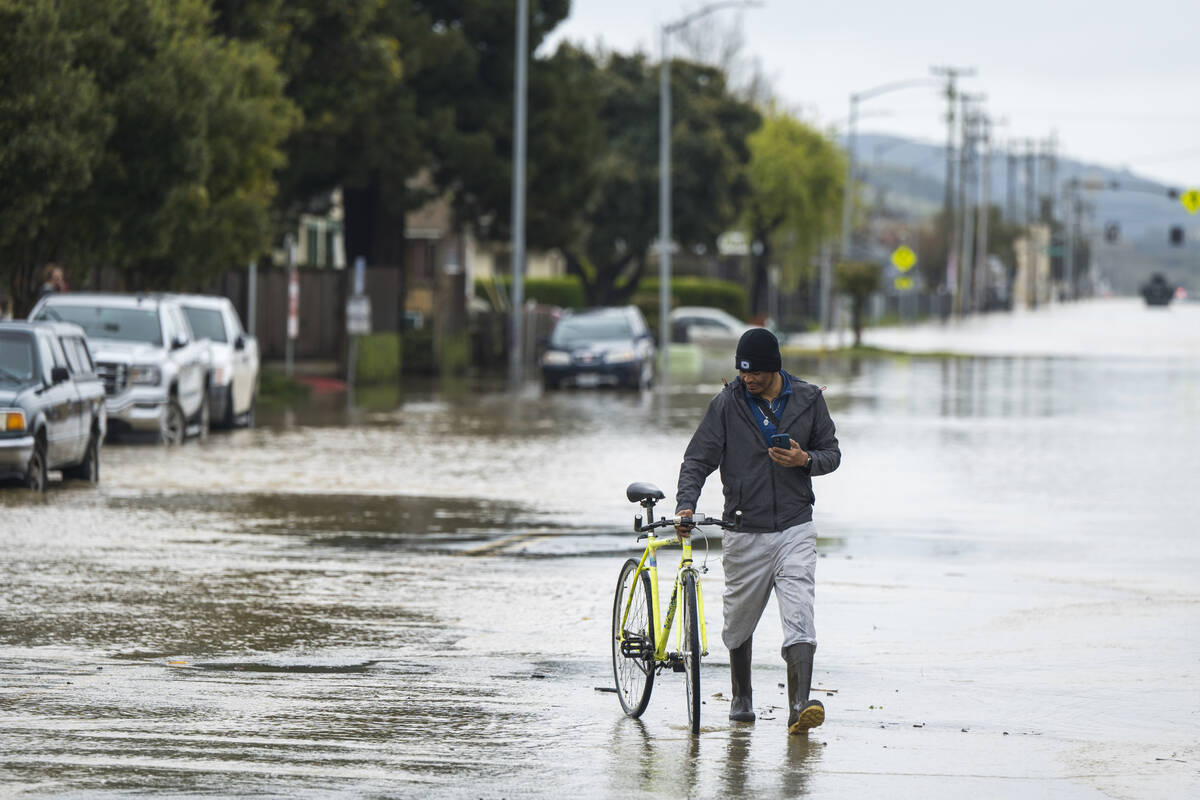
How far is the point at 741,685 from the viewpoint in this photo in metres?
9.21

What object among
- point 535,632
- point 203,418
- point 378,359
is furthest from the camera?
point 378,359

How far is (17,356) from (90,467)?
1588mm

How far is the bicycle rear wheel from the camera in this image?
357 inches

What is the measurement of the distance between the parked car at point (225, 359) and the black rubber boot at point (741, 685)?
1894cm

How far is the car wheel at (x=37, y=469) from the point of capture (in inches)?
742

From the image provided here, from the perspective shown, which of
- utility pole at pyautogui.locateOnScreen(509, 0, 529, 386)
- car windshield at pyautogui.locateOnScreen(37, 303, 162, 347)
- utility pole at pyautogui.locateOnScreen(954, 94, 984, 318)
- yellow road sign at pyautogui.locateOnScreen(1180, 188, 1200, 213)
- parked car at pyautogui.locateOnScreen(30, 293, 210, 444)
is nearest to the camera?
parked car at pyautogui.locateOnScreen(30, 293, 210, 444)

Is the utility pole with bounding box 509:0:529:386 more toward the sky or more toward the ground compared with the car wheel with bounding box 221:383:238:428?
more toward the sky

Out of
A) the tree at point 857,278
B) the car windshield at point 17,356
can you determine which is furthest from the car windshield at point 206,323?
the tree at point 857,278

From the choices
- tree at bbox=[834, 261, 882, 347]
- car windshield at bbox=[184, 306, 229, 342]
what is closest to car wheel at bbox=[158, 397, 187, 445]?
car windshield at bbox=[184, 306, 229, 342]

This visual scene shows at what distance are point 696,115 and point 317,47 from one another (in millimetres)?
36018

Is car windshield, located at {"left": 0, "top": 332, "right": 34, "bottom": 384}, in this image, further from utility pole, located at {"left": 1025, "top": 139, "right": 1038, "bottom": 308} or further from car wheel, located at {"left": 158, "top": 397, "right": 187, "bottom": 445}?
utility pole, located at {"left": 1025, "top": 139, "right": 1038, "bottom": 308}

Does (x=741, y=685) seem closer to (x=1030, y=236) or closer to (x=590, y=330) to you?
(x=590, y=330)

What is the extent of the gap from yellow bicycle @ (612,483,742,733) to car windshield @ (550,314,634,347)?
3237cm

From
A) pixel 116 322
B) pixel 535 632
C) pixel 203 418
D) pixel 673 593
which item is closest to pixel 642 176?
pixel 203 418
